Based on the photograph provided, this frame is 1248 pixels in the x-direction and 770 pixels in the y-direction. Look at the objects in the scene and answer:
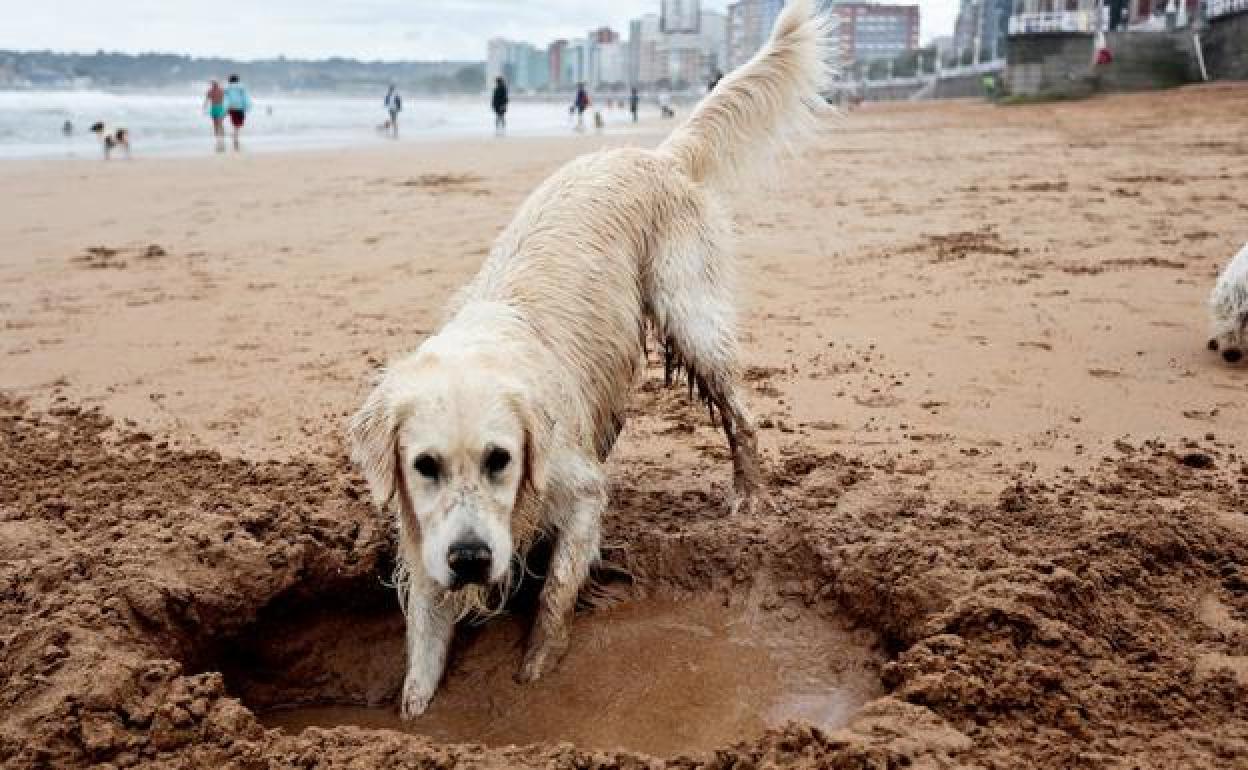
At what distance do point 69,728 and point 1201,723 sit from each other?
323 centimetres

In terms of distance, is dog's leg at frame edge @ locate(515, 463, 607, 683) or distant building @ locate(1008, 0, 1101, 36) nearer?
dog's leg at frame edge @ locate(515, 463, 607, 683)

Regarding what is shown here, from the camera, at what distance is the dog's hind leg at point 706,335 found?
194 inches

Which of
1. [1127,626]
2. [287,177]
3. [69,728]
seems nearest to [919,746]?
[1127,626]

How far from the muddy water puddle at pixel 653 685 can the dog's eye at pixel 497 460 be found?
0.94 meters

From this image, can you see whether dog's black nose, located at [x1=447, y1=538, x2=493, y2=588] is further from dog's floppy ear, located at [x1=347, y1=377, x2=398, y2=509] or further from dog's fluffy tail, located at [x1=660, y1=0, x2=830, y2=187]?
dog's fluffy tail, located at [x1=660, y1=0, x2=830, y2=187]

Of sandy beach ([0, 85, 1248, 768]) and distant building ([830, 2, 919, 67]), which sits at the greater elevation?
distant building ([830, 2, 919, 67])

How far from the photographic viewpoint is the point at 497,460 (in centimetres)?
344

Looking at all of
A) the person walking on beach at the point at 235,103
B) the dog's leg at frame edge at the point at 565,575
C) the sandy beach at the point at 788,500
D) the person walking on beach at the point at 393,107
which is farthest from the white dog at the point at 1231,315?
the person walking on beach at the point at 393,107

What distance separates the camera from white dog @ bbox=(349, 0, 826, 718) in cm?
341

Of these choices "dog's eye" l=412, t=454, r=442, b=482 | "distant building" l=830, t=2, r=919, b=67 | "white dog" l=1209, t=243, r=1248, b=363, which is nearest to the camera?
"dog's eye" l=412, t=454, r=442, b=482

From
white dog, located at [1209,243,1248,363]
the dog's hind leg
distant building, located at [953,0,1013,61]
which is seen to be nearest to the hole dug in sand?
the dog's hind leg

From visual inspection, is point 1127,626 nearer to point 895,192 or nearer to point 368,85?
point 895,192

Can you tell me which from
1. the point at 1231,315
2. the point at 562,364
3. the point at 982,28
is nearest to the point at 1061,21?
the point at 1231,315

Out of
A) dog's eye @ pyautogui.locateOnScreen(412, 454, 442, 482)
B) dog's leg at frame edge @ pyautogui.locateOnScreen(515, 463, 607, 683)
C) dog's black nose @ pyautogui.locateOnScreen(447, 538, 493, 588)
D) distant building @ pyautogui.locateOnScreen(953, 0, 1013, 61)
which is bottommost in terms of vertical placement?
dog's leg at frame edge @ pyautogui.locateOnScreen(515, 463, 607, 683)
